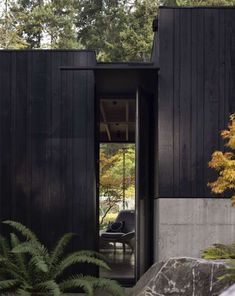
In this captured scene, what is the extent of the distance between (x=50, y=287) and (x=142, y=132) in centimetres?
253

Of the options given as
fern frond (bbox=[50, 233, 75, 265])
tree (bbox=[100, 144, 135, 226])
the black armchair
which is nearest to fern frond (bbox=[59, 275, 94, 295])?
fern frond (bbox=[50, 233, 75, 265])

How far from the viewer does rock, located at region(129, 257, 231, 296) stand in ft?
18.2

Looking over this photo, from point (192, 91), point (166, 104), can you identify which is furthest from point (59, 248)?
point (192, 91)

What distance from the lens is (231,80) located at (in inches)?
267

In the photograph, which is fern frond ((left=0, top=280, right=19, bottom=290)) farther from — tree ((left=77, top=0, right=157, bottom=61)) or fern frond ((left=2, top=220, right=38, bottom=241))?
tree ((left=77, top=0, right=157, bottom=61))

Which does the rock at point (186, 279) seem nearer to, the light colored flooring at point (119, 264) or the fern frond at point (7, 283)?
the fern frond at point (7, 283)

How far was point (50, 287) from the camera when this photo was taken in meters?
6.07

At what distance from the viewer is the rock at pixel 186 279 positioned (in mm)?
5555

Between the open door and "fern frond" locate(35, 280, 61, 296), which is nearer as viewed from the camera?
"fern frond" locate(35, 280, 61, 296)

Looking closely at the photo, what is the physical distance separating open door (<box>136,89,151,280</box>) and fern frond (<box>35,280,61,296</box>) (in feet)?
4.20

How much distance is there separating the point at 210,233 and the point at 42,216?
7.50ft

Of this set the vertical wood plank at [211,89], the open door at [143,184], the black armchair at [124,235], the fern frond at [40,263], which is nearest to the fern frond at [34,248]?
the fern frond at [40,263]

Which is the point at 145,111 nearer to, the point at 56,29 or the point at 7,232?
the point at 7,232

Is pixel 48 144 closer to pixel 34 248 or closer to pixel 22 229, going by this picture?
pixel 22 229
